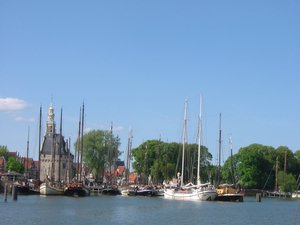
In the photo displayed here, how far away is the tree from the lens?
484 ft

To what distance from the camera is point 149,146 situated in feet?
489

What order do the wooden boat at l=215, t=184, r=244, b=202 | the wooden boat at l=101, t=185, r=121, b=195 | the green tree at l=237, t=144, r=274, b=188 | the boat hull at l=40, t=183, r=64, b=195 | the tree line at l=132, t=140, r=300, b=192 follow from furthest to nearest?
1. the green tree at l=237, t=144, r=274, b=188
2. the tree line at l=132, t=140, r=300, b=192
3. the wooden boat at l=101, t=185, r=121, b=195
4. the wooden boat at l=215, t=184, r=244, b=202
5. the boat hull at l=40, t=183, r=64, b=195

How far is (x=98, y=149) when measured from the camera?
14762cm

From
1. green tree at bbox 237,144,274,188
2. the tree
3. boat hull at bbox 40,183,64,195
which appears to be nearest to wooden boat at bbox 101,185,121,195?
boat hull at bbox 40,183,64,195

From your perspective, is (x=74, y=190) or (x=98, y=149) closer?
(x=74, y=190)

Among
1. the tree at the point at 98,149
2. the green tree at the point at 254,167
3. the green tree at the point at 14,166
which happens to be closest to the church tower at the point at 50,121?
the green tree at the point at 14,166

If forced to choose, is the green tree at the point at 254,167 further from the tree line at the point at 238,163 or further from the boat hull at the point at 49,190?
the boat hull at the point at 49,190

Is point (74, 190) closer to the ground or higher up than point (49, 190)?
higher up

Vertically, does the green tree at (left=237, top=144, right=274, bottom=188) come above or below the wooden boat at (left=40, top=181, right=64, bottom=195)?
above

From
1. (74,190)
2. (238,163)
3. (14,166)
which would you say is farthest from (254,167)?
(74,190)

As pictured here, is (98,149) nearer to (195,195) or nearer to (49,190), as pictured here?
(49,190)

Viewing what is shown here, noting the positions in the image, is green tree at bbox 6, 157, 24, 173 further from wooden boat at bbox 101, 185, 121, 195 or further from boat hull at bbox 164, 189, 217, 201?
boat hull at bbox 164, 189, 217, 201

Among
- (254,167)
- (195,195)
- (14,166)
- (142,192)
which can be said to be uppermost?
(254,167)

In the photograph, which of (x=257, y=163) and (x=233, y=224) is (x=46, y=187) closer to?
(x=233, y=224)
